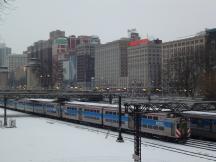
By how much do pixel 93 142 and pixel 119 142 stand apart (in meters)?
2.54

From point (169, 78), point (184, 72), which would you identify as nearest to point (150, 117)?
point (184, 72)

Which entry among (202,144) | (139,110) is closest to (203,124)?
(202,144)

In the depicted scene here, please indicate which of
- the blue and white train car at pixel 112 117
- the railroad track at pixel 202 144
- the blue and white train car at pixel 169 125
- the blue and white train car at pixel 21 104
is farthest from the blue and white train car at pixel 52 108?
the railroad track at pixel 202 144

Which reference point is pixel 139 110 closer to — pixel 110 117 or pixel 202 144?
pixel 202 144

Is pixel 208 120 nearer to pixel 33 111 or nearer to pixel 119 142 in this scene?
pixel 119 142

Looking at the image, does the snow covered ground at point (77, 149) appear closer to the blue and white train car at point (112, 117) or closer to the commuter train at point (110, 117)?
the commuter train at point (110, 117)

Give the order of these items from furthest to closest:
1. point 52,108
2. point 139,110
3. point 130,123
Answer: point 52,108 < point 130,123 < point 139,110

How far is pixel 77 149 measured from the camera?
131 feet

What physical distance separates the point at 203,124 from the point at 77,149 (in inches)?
501

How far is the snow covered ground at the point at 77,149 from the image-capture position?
34.4 metres

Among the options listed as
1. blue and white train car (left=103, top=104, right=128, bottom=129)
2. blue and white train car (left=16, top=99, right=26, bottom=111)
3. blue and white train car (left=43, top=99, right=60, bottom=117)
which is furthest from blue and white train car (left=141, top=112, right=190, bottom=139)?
blue and white train car (left=16, top=99, right=26, bottom=111)

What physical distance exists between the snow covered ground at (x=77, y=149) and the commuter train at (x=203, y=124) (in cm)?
350

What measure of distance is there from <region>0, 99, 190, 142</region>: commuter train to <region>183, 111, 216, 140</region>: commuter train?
1508mm

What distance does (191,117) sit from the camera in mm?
46438
